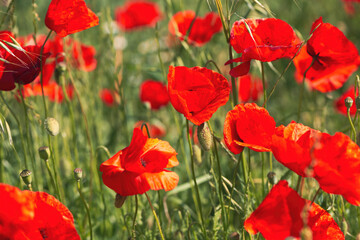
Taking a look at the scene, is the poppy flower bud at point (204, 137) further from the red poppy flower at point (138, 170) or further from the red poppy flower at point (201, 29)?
the red poppy flower at point (201, 29)

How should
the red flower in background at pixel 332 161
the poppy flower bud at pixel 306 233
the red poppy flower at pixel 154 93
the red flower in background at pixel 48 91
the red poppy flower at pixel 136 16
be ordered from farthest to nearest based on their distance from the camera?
the red poppy flower at pixel 136 16 < the red poppy flower at pixel 154 93 < the red flower in background at pixel 48 91 < the red flower in background at pixel 332 161 < the poppy flower bud at pixel 306 233

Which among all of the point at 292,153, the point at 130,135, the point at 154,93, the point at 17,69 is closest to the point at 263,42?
the point at 292,153

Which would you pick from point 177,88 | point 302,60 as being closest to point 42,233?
point 177,88

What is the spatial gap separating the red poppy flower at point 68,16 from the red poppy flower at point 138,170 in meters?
0.32

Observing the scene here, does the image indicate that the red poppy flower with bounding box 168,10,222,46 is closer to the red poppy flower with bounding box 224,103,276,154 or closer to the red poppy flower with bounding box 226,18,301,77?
the red poppy flower with bounding box 226,18,301,77

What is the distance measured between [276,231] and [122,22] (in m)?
2.59

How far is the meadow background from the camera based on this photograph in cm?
126

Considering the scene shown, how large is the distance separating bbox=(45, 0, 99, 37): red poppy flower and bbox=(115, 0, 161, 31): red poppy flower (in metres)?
2.10

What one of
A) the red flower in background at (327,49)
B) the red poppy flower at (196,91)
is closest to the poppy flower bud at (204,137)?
the red poppy flower at (196,91)

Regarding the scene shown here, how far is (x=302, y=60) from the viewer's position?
139 centimetres

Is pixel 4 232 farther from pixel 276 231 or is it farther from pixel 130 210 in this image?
pixel 130 210

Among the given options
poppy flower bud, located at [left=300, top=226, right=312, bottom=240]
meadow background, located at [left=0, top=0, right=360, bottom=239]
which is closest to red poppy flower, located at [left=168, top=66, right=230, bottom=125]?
meadow background, located at [left=0, top=0, right=360, bottom=239]

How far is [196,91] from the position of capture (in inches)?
39.4

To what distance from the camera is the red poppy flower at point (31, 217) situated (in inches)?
29.6
